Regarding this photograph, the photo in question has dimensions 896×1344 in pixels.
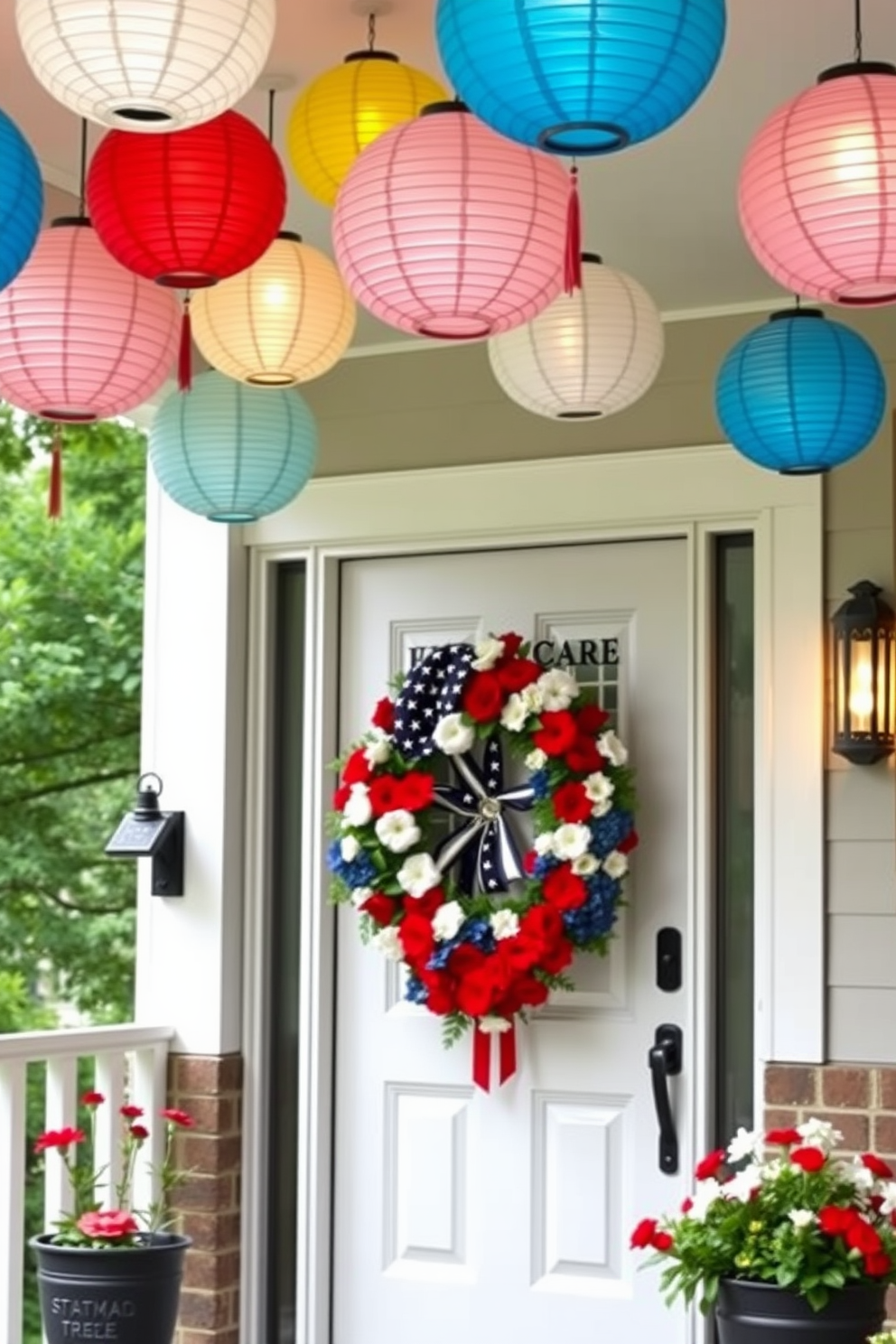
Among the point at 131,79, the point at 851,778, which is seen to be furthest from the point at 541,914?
the point at 131,79

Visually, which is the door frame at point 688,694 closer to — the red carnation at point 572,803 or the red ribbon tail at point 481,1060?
the red carnation at point 572,803

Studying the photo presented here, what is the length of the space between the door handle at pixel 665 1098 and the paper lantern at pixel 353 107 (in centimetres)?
223

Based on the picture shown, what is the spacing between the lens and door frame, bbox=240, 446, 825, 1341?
4.53 m

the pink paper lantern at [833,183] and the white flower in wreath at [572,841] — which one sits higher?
the pink paper lantern at [833,183]

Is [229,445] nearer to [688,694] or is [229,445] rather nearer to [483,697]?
[483,697]

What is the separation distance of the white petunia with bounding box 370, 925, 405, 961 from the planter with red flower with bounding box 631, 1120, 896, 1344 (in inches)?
51.0

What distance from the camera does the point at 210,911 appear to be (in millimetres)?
5023

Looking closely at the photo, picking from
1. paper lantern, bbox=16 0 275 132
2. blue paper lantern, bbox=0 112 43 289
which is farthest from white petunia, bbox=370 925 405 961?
paper lantern, bbox=16 0 275 132

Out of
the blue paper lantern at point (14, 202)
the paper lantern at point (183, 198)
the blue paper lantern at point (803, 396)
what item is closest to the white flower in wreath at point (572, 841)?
the blue paper lantern at point (803, 396)

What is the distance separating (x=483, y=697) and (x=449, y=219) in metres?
2.24

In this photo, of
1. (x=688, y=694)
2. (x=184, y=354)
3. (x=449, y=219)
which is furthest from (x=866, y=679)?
(x=449, y=219)

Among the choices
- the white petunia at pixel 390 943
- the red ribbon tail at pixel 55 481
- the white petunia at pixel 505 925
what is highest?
the red ribbon tail at pixel 55 481

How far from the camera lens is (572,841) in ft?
15.1

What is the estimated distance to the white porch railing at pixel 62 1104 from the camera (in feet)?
14.4
